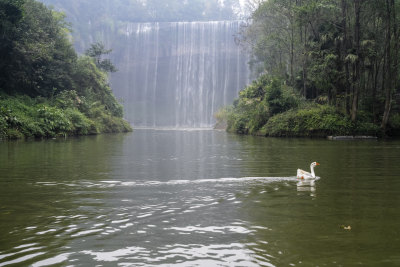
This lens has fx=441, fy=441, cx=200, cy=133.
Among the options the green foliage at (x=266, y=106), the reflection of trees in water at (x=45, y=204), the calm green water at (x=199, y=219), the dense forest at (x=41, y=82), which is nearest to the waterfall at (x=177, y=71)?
the dense forest at (x=41, y=82)

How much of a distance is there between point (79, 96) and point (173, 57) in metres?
46.3

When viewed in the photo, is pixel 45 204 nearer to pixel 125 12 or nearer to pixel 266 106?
pixel 266 106

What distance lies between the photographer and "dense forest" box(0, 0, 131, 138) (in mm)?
26609

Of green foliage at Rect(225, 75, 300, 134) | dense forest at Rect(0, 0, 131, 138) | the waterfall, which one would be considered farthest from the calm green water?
the waterfall

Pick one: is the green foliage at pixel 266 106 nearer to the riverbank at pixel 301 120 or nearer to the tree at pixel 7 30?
the riverbank at pixel 301 120

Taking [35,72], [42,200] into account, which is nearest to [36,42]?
[35,72]

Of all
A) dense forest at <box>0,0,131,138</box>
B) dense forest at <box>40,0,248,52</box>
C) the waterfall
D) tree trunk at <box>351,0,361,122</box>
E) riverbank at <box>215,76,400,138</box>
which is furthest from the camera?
dense forest at <box>40,0,248,52</box>

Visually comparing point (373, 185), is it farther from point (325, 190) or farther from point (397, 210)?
point (397, 210)

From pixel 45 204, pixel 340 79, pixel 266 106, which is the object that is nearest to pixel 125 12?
pixel 266 106

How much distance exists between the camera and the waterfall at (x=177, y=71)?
252 ft

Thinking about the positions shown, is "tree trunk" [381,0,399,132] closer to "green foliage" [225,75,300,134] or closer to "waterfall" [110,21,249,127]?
"green foliage" [225,75,300,134]

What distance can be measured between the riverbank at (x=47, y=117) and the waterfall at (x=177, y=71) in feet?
125

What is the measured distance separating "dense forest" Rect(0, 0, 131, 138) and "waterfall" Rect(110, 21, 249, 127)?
33.0m

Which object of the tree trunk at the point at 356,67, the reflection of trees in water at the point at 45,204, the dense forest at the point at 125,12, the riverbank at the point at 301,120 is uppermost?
the dense forest at the point at 125,12
